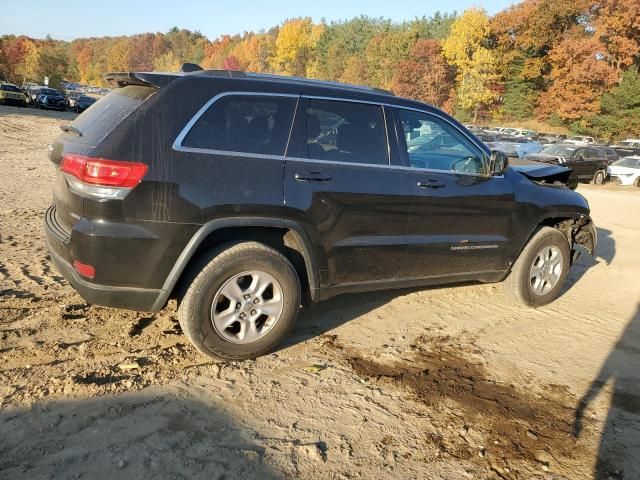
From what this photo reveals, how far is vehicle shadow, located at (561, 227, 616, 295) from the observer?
253 inches

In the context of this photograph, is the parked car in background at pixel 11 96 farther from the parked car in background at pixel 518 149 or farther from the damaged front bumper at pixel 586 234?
the damaged front bumper at pixel 586 234

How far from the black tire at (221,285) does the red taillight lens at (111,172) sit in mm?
661

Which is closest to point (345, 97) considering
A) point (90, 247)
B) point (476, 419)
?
point (90, 247)

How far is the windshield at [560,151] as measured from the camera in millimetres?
22625

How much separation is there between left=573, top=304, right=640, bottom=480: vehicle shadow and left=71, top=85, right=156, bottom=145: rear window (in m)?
3.30

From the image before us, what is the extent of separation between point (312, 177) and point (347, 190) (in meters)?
0.29

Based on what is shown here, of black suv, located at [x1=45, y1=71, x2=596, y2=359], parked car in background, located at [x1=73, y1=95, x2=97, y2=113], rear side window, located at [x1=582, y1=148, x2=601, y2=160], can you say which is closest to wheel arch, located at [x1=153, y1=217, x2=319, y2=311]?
black suv, located at [x1=45, y1=71, x2=596, y2=359]

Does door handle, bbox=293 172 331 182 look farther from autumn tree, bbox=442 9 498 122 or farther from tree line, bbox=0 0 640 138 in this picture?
autumn tree, bbox=442 9 498 122

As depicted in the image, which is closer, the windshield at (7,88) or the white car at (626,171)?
the white car at (626,171)

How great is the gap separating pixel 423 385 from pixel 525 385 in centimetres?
72

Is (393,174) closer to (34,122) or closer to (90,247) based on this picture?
(90,247)

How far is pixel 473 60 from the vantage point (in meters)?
62.1

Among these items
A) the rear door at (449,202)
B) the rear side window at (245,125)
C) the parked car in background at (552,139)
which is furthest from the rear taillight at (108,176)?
the parked car in background at (552,139)

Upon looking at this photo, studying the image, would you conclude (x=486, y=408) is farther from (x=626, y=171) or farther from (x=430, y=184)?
(x=626, y=171)
